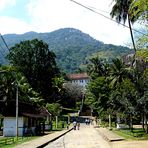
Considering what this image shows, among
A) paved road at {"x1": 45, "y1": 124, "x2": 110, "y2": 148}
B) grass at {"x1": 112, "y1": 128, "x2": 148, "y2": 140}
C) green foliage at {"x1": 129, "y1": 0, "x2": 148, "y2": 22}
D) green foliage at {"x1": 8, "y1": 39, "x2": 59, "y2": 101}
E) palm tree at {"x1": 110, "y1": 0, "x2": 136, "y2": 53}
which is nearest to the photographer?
green foliage at {"x1": 129, "y1": 0, "x2": 148, "y2": 22}

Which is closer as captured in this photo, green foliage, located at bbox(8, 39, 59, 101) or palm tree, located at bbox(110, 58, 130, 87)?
palm tree, located at bbox(110, 58, 130, 87)

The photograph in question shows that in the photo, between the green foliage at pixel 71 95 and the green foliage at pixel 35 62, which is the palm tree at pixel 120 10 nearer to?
the green foliage at pixel 35 62

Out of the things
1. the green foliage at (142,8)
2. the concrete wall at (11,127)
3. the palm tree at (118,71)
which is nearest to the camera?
the green foliage at (142,8)

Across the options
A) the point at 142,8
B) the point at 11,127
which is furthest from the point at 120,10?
the point at 142,8

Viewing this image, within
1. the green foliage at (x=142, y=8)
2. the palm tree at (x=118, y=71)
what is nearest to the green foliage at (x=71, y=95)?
the palm tree at (x=118, y=71)

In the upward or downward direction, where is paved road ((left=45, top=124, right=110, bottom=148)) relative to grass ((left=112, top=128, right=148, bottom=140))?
downward

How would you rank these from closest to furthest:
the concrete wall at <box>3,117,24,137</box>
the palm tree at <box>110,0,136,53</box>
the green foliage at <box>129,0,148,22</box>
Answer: the green foliage at <box>129,0,148,22</box> → the palm tree at <box>110,0,136,53</box> → the concrete wall at <box>3,117,24,137</box>

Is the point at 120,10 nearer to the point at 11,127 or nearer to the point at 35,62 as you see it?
the point at 11,127

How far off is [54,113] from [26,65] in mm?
20298

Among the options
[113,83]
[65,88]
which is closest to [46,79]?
[65,88]

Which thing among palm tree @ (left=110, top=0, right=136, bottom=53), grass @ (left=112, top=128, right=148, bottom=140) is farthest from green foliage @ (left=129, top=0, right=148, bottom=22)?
palm tree @ (left=110, top=0, right=136, bottom=53)

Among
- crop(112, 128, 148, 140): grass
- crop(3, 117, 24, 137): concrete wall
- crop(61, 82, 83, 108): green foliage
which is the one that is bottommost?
crop(112, 128, 148, 140): grass

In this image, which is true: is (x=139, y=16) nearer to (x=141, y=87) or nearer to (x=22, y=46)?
(x=141, y=87)

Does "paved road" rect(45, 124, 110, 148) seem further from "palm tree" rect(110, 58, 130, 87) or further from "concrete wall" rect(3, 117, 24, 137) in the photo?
"palm tree" rect(110, 58, 130, 87)
